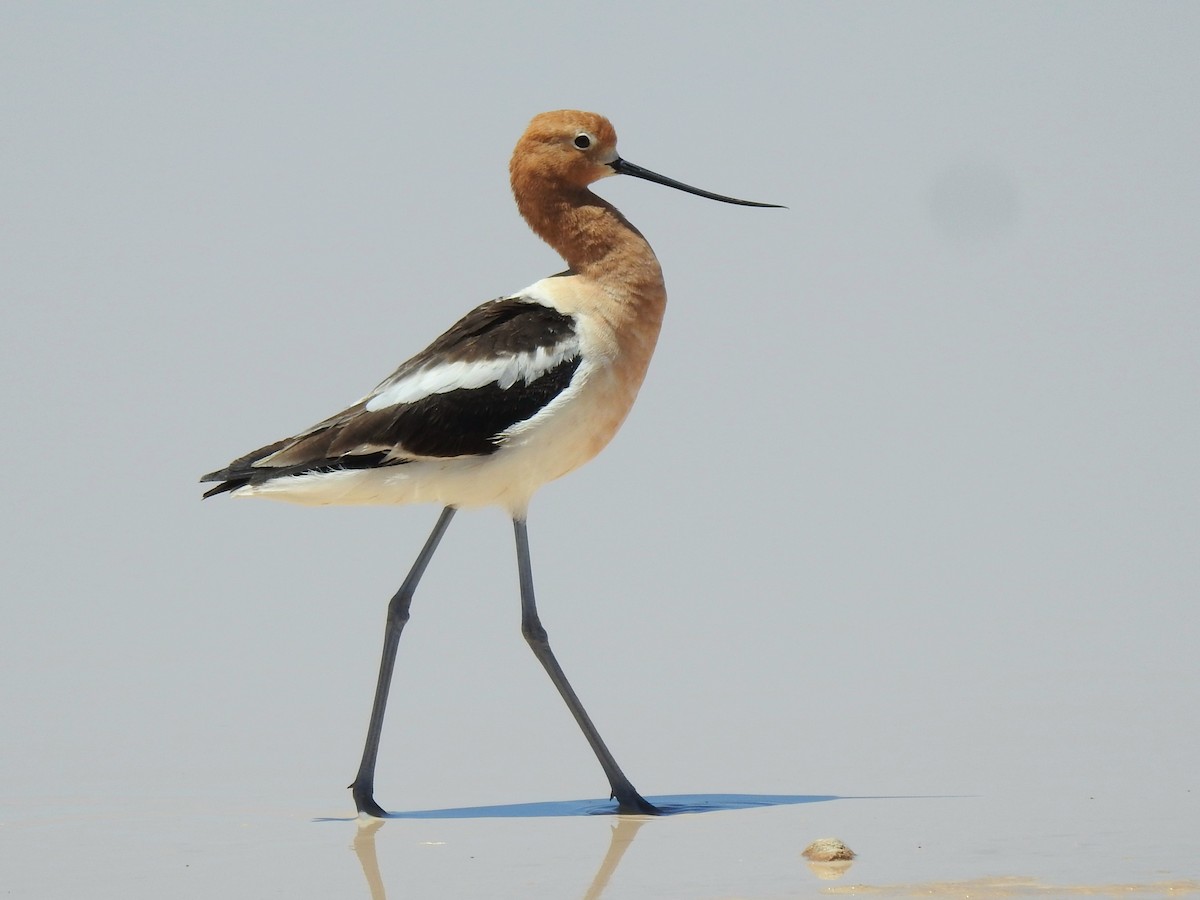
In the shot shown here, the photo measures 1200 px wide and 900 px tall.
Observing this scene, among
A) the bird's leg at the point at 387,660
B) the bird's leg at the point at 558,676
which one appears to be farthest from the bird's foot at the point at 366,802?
the bird's leg at the point at 558,676

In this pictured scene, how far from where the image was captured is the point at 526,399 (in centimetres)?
737

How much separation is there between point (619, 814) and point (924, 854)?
1.63m

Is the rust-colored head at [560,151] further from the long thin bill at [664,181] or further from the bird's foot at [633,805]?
the bird's foot at [633,805]

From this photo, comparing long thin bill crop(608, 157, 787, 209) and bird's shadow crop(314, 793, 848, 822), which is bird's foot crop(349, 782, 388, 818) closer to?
bird's shadow crop(314, 793, 848, 822)

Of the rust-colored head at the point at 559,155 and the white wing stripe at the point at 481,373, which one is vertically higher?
the rust-colored head at the point at 559,155

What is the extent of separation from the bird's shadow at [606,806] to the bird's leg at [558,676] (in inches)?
3.7

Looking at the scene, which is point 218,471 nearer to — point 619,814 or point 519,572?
point 519,572

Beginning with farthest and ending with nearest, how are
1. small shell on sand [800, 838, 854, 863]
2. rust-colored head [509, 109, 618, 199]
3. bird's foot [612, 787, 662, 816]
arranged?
1. rust-colored head [509, 109, 618, 199]
2. bird's foot [612, 787, 662, 816]
3. small shell on sand [800, 838, 854, 863]

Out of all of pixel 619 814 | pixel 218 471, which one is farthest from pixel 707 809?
pixel 218 471

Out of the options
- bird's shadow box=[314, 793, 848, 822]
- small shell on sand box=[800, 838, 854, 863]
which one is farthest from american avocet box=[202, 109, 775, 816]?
small shell on sand box=[800, 838, 854, 863]

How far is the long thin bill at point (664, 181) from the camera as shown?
820cm

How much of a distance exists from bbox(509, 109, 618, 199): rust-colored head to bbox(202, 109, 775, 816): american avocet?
0.04 ft

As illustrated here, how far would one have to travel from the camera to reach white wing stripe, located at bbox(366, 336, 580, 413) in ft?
24.2

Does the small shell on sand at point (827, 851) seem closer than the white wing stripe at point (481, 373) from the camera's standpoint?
Yes
